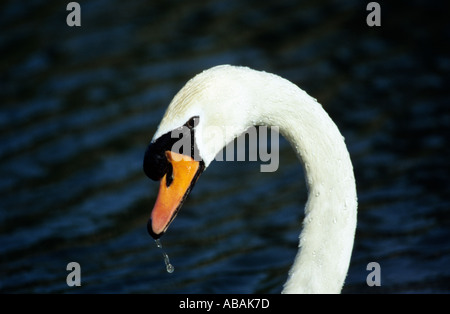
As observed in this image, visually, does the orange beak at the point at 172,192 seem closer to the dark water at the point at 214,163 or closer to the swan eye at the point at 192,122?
the swan eye at the point at 192,122

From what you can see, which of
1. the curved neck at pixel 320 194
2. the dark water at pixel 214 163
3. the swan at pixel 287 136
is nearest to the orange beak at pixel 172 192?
the swan at pixel 287 136

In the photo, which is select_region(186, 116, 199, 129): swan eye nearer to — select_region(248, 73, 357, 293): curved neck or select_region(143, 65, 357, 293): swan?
select_region(143, 65, 357, 293): swan

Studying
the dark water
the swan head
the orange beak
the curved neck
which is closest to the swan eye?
the swan head

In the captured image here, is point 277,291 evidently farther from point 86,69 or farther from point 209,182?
point 86,69

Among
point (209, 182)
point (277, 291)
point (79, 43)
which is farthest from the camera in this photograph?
point (79, 43)

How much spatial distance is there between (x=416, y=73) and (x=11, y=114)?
16.6ft

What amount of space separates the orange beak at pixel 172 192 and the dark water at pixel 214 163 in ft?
9.17

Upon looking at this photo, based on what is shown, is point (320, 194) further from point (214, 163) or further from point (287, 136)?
point (214, 163)

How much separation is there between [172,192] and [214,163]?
5.07 metres

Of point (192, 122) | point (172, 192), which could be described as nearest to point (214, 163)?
point (172, 192)

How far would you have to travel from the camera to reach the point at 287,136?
19.1 ft

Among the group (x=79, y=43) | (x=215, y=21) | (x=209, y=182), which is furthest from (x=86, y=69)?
(x=209, y=182)

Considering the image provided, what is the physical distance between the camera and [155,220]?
228 inches
